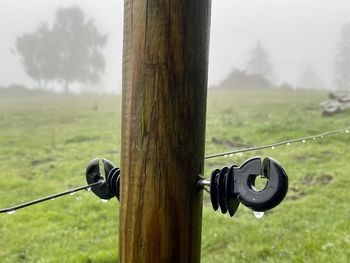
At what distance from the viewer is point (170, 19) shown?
109 cm

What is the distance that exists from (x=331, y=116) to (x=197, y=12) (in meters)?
14.3

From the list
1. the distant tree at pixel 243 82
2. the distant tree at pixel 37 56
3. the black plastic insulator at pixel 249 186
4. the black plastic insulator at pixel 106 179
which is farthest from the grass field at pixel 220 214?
the distant tree at pixel 37 56

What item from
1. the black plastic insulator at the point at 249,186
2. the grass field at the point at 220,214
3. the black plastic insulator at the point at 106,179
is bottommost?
the grass field at the point at 220,214

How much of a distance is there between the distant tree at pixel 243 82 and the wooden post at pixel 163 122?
131ft

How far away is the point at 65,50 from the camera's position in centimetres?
5019

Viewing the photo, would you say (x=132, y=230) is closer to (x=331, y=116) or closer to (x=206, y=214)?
(x=206, y=214)

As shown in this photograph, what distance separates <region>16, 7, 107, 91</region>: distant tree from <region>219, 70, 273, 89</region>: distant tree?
20823mm

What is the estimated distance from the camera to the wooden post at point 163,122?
110 centimetres

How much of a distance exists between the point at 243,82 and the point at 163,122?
41.6 metres

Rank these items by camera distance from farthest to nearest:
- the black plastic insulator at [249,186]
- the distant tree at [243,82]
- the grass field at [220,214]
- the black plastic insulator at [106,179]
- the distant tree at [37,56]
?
the distant tree at [37,56] → the distant tree at [243,82] → the grass field at [220,214] → the black plastic insulator at [106,179] → the black plastic insulator at [249,186]

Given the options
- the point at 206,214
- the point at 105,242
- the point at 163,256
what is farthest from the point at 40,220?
the point at 163,256

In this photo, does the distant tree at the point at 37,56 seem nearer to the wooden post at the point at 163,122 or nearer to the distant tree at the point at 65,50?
the distant tree at the point at 65,50

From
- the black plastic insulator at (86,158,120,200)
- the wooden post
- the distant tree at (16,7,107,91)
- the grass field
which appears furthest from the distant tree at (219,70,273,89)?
the wooden post

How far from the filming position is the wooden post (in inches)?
43.5
